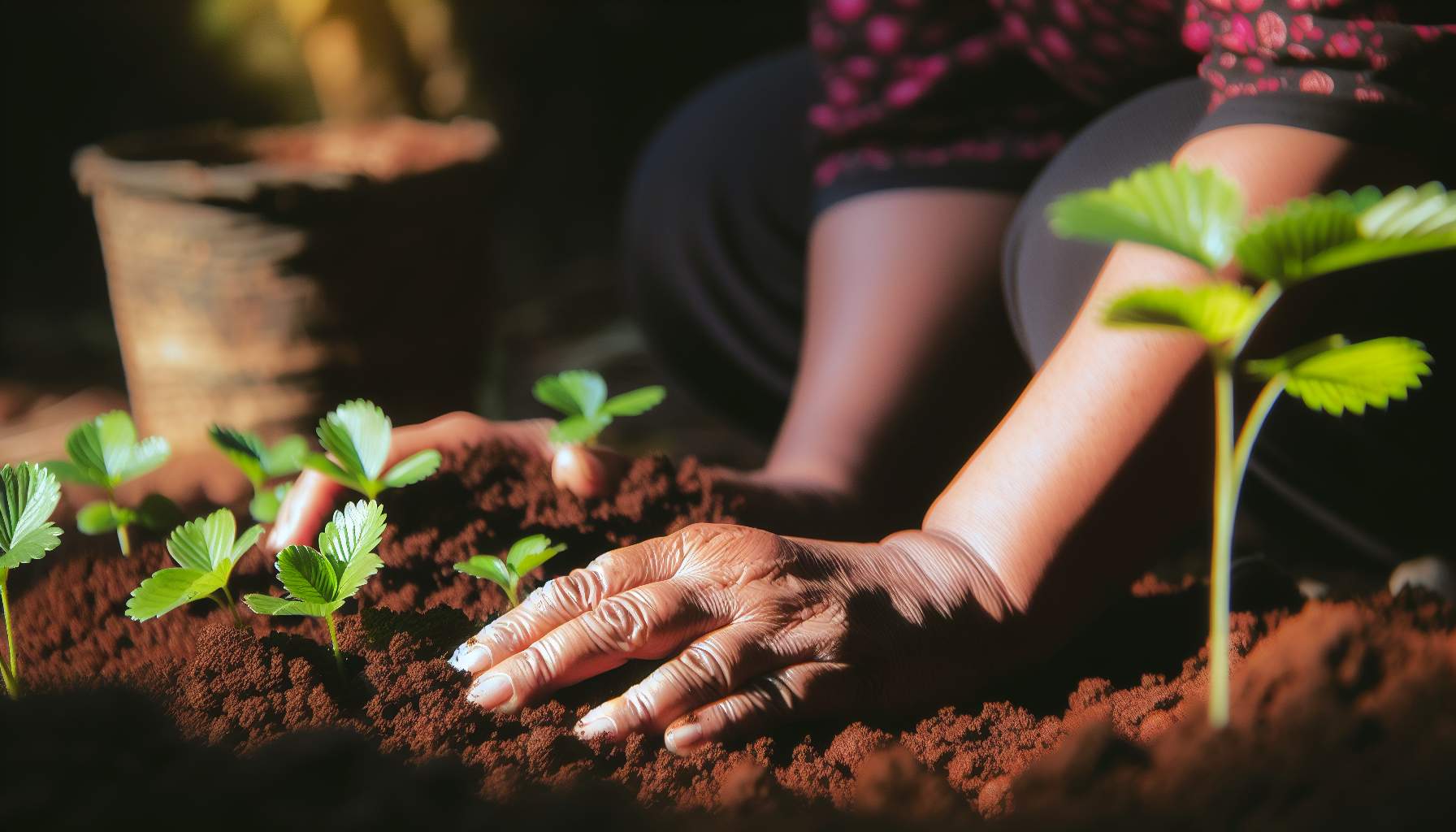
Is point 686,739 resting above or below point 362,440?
below

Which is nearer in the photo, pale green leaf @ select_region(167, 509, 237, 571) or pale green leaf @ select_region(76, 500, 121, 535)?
pale green leaf @ select_region(167, 509, 237, 571)

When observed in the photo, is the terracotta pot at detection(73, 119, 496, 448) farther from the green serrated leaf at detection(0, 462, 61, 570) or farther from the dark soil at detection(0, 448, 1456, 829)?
the green serrated leaf at detection(0, 462, 61, 570)

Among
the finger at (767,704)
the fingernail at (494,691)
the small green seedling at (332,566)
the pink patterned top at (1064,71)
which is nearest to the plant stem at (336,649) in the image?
the small green seedling at (332,566)

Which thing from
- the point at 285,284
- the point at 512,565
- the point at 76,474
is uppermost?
the point at 285,284

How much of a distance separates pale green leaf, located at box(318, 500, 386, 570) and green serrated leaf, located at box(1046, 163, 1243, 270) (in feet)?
1.54

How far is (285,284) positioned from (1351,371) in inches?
62.6

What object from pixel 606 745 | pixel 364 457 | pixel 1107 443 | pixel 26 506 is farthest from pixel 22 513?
pixel 1107 443

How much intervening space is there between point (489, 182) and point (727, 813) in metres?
1.57

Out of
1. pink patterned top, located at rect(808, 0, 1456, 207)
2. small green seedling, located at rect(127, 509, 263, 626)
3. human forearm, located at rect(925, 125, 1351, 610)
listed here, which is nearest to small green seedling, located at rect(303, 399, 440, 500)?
small green seedling, located at rect(127, 509, 263, 626)

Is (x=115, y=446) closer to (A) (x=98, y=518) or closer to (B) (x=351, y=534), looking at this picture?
(A) (x=98, y=518)

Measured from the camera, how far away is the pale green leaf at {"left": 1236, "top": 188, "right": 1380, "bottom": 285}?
0.46 meters

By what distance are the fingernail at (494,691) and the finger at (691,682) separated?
5cm

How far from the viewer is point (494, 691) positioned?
0.68 m

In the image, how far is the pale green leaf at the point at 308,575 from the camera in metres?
0.67
